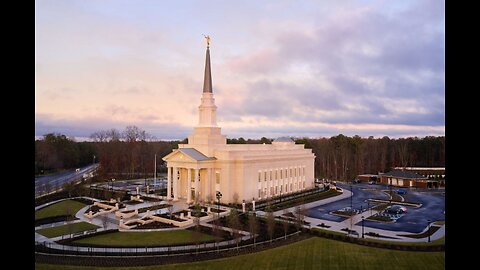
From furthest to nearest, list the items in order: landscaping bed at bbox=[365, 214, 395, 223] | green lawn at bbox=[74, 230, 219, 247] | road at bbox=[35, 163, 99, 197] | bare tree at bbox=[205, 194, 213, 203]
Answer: road at bbox=[35, 163, 99, 197], bare tree at bbox=[205, 194, 213, 203], landscaping bed at bbox=[365, 214, 395, 223], green lawn at bbox=[74, 230, 219, 247]

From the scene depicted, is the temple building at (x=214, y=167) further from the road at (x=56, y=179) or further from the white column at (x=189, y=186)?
the road at (x=56, y=179)

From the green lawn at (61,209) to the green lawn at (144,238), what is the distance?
9.47 metres

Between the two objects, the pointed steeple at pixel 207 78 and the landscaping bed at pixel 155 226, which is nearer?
the landscaping bed at pixel 155 226

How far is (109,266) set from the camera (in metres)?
22.2

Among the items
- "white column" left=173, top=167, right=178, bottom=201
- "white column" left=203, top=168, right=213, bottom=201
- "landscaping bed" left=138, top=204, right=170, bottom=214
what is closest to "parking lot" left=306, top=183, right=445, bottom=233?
"white column" left=203, top=168, right=213, bottom=201

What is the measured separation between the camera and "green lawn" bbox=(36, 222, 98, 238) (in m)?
30.0

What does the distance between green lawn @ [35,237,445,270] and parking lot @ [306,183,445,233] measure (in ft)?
22.3

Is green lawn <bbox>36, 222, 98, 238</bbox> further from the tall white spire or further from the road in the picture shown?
the tall white spire

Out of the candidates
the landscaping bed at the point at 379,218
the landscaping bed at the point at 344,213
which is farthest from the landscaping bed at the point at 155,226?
the landscaping bed at the point at 379,218

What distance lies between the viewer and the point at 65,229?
1246 inches

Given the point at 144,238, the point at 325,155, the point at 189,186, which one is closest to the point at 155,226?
the point at 144,238

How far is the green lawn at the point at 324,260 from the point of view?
72.3ft
